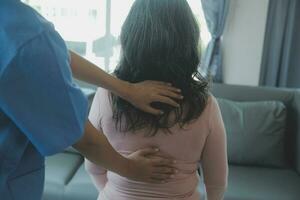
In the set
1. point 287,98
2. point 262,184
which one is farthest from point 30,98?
point 287,98

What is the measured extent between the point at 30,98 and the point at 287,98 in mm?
2127

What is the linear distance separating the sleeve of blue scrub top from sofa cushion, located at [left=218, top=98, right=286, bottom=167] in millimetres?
1694

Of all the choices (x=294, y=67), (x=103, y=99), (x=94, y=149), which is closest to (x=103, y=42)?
(x=294, y=67)

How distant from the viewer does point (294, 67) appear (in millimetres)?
2920

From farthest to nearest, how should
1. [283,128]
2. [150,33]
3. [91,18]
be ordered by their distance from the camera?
[91,18], [283,128], [150,33]

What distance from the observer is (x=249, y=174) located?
7.18ft

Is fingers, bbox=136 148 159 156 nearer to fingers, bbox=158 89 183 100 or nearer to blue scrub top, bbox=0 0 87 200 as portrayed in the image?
fingers, bbox=158 89 183 100

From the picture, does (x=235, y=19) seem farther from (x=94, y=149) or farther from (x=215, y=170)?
(x=94, y=149)

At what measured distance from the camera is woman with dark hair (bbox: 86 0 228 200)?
943 millimetres

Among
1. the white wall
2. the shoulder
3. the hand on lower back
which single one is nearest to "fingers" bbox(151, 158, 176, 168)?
the hand on lower back

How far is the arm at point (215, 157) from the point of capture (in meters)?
0.99

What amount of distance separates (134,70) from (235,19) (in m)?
2.05

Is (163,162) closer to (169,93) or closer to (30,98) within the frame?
(169,93)

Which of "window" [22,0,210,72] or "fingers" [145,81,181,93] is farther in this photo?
"window" [22,0,210,72]
